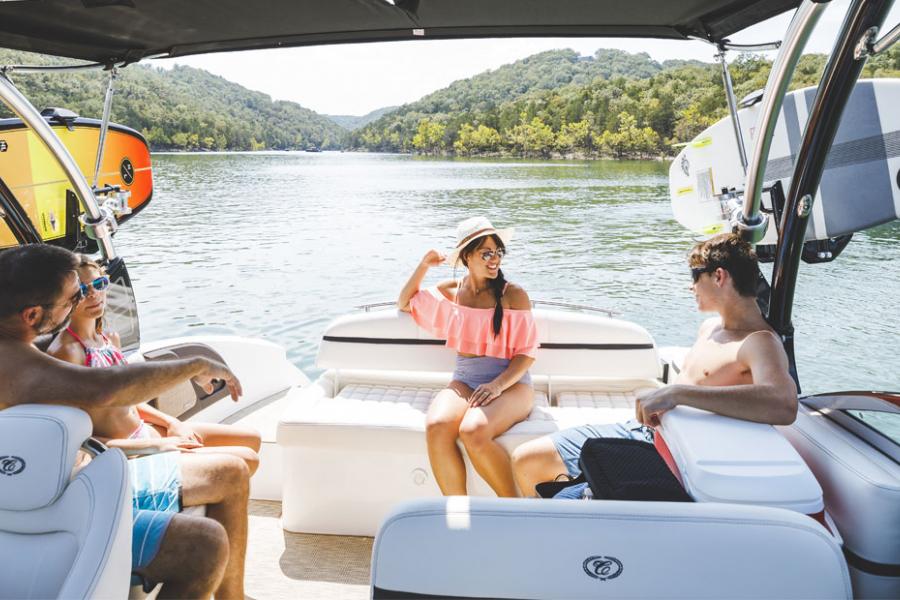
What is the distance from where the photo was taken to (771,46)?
227 cm

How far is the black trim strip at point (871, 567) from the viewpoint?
1286 mm

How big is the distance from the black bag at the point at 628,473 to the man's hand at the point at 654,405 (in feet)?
0.28

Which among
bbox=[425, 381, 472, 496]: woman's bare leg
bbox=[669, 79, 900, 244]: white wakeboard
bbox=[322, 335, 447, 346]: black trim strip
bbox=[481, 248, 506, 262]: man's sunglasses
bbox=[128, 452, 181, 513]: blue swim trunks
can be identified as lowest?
bbox=[425, 381, 472, 496]: woman's bare leg

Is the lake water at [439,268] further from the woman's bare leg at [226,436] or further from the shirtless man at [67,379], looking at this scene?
the shirtless man at [67,379]

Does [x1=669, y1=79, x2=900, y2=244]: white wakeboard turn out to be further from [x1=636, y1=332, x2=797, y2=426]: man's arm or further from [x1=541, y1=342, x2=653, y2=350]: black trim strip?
[x1=636, y1=332, x2=797, y2=426]: man's arm

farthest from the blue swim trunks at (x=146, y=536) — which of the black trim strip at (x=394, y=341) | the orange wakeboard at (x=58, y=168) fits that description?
the orange wakeboard at (x=58, y=168)

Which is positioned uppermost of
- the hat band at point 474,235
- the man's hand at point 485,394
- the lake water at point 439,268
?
the hat band at point 474,235

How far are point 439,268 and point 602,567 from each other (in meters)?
13.9

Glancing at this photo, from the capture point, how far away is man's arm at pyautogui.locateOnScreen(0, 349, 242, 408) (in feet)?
4.36

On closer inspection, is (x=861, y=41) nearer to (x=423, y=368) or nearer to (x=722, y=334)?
(x=722, y=334)

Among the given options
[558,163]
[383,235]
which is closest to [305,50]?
[383,235]

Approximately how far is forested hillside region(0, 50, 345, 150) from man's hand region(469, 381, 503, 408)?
13997 millimetres

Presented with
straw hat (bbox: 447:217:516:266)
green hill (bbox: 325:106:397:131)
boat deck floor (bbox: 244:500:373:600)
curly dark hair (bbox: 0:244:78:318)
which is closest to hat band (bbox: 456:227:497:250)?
straw hat (bbox: 447:217:516:266)

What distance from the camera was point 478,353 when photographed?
2.51m
